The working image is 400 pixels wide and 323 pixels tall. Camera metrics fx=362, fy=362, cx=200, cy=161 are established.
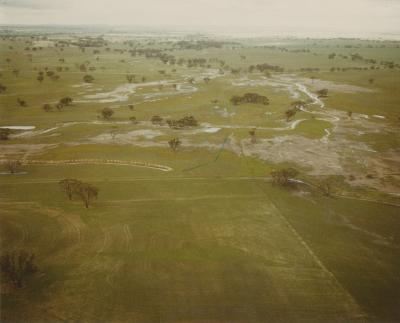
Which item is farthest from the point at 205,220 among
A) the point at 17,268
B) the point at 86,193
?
the point at 17,268

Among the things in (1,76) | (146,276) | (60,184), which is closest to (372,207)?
(146,276)

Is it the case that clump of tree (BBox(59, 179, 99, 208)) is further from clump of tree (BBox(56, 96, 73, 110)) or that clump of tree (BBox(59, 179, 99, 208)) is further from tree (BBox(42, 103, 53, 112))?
clump of tree (BBox(56, 96, 73, 110))

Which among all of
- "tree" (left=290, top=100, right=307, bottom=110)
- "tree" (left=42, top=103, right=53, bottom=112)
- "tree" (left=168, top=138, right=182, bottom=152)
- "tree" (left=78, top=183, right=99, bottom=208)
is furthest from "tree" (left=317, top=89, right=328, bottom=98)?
"tree" (left=78, top=183, right=99, bottom=208)

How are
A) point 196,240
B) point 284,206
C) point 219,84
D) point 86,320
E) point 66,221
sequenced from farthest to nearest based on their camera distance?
point 219,84
point 284,206
point 66,221
point 196,240
point 86,320

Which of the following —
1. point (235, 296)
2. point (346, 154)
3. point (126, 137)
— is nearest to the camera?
point (235, 296)

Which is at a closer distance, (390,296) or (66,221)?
(390,296)

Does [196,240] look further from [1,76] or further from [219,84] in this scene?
[1,76]
